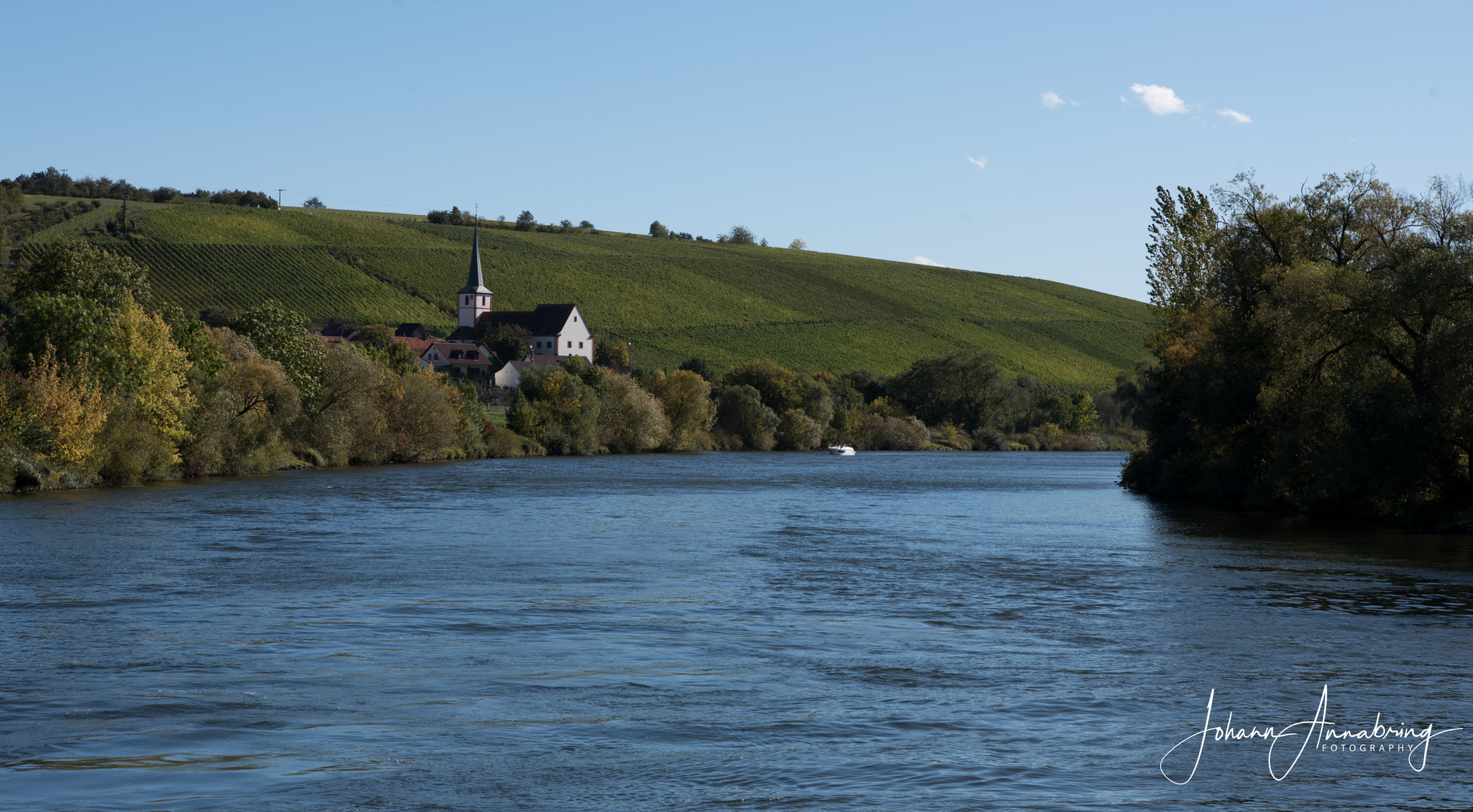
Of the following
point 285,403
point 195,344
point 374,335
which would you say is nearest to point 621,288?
point 374,335

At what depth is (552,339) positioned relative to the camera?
144 metres

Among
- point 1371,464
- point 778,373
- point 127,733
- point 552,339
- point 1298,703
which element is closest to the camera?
point 127,733

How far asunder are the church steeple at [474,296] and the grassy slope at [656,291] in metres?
1.83

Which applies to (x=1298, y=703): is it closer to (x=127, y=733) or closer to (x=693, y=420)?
Answer: (x=127, y=733)

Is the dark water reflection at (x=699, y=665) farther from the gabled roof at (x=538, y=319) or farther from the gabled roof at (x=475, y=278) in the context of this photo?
the gabled roof at (x=475, y=278)

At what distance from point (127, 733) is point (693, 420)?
3485 inches

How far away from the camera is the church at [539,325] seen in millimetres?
142750

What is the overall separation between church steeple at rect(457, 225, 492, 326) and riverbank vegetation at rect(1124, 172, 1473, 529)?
4227 inches

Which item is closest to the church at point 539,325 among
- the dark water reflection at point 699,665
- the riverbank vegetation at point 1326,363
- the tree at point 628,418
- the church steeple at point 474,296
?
the church steeple at point 474,296

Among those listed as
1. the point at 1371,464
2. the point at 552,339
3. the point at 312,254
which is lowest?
the point at 1371,464

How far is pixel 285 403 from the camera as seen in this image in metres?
62.1

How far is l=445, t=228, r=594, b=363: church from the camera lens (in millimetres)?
142750

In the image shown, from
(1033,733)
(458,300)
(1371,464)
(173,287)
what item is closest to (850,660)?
(1033,733)

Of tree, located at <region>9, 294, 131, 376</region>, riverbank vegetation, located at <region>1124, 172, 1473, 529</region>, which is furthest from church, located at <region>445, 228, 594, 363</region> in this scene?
riverbank vegetation, located at <region>1124, 172, 1473, 529</region>
